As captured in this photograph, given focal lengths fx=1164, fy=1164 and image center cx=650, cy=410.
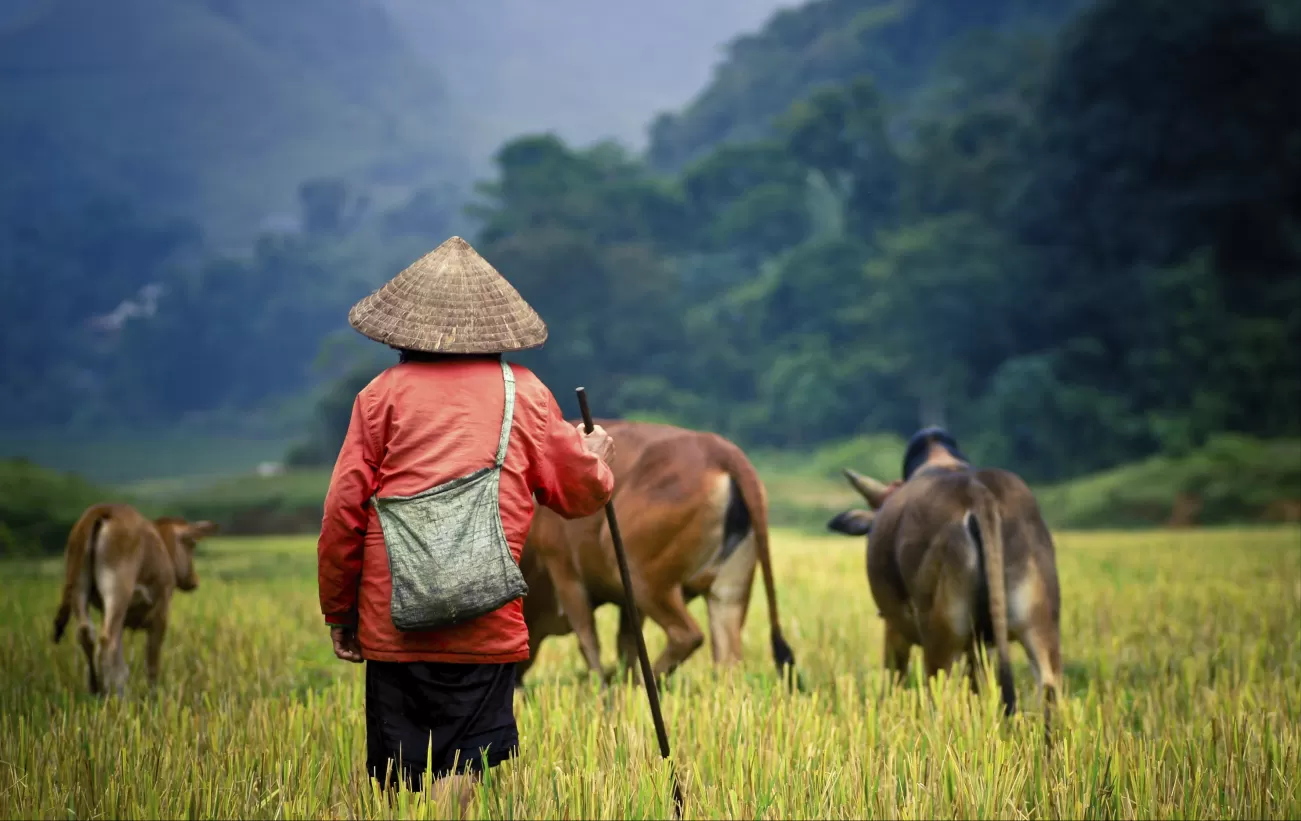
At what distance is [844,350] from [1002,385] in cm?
1047

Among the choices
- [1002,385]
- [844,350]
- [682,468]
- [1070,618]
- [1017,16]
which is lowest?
[1070,618]

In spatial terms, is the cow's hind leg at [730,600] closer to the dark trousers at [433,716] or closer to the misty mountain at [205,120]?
the dark trousers at [433,716]

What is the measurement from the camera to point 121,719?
4.88 metres

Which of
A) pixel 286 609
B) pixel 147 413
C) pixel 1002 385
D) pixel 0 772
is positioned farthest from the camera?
pixel 147 413

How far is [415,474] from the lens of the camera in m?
3.45

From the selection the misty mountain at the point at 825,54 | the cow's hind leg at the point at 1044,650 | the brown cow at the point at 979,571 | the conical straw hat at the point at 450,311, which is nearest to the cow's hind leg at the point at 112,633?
the conical straw hat at the point at 450,311

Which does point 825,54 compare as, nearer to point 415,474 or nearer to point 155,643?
point 155,643

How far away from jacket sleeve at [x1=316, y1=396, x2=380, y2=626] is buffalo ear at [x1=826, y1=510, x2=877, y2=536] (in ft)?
12.3

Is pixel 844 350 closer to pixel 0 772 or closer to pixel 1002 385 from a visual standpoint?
pixel 1002 385

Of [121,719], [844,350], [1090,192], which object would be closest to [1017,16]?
[844,350]

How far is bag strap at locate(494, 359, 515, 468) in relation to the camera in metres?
3.50

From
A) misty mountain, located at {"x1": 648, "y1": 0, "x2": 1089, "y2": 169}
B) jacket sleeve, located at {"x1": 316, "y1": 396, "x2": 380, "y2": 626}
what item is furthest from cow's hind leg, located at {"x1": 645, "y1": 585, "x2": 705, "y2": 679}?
misty mountain, located at {"x1": 648, "y1": 0, "x2": 1089, "y2": 169}

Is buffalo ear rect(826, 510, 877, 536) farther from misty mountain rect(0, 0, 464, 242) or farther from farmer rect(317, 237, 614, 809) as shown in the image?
misty mountain rect(0, 0, 464, 242)

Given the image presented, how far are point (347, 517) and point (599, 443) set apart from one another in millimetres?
864
